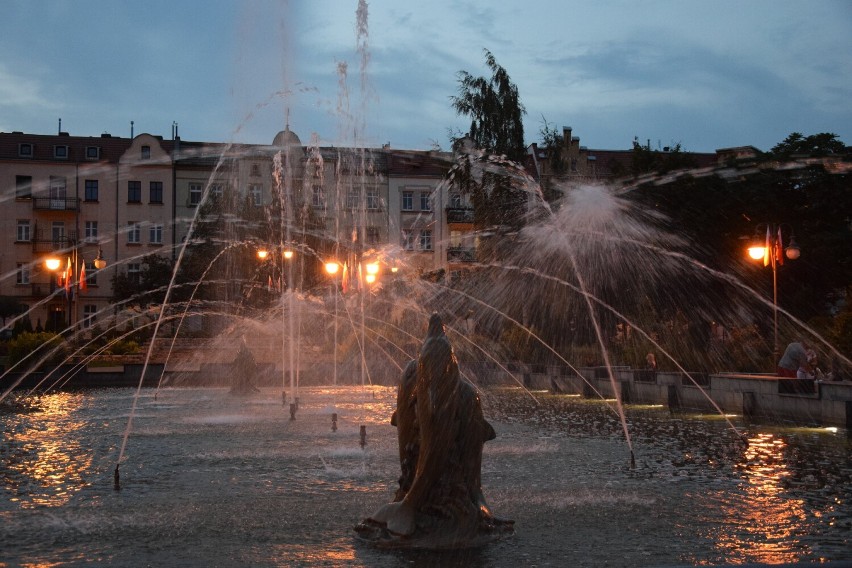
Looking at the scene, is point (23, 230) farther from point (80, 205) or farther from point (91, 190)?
point (91, 190)

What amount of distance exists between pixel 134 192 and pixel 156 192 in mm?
1685

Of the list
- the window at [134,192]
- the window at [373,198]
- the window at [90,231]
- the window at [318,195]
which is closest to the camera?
the window at [318,195]

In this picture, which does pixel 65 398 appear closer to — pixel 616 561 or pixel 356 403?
pixel 356 403

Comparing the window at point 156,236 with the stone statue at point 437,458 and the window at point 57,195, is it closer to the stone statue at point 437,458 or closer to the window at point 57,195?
the window at point 57,195

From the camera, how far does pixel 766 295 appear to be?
48.1 meters

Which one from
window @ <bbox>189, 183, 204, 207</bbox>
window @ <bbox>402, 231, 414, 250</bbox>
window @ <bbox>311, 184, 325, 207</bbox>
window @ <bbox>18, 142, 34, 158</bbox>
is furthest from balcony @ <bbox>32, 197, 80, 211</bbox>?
window @ <bbox>402, 231, 414, 250</bbox>

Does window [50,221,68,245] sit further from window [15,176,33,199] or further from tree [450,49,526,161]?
tree [450,49,526,161]

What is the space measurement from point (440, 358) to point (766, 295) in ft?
140

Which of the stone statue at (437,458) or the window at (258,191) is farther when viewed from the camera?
the window at (258,191)

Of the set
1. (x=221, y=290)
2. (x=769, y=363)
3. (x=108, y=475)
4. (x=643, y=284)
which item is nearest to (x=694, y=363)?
(x=769, y=363)

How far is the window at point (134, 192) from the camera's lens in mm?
75875

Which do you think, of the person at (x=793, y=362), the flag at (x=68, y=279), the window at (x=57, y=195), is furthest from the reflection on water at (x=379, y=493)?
the window at (x=57, y=195)

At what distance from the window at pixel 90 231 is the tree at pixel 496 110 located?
Answer: 3693 centimetres

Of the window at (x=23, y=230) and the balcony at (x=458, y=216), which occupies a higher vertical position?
the balcony at (x=458, y=216)
